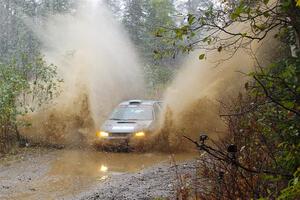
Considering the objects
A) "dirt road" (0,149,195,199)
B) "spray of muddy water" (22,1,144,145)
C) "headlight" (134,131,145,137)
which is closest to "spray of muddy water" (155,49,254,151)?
"headlight" (134,131,145,137)

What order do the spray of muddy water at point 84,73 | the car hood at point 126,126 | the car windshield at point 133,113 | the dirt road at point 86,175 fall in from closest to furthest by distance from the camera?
the dirt road at point 86,175, the car hood at point 126,126, the car windshield at point 133,113, the spray of muddy water at point 84,73

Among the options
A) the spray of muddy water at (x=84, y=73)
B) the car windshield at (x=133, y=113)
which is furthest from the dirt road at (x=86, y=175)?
the car windshield at (x=133, y=113)

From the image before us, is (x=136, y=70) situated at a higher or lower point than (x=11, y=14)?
lower

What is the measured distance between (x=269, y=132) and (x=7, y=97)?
1114 centimetres

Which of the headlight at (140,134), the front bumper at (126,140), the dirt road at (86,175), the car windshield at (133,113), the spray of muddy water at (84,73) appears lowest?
the dirt road at (86,175)

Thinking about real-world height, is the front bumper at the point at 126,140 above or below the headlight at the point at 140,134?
below

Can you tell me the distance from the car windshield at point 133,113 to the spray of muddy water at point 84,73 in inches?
50.9

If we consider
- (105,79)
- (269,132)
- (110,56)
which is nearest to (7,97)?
(269,132)

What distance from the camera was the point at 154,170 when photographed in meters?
10.3

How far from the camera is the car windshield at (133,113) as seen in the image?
14.4 m

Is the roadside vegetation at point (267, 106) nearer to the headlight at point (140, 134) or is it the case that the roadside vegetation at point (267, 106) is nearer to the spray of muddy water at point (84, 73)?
the headlight at point (140, 134)

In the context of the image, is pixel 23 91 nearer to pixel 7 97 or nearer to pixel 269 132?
pixel 7 97

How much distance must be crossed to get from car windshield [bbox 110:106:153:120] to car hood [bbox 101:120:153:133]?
0.36 meters

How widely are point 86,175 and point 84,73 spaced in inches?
427
